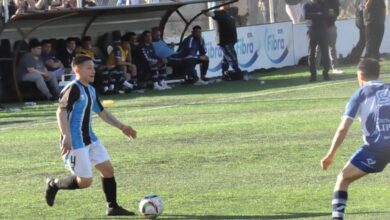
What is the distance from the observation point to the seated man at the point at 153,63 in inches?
1136

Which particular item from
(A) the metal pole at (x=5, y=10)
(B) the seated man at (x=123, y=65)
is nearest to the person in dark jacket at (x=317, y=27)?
(B) the seated man at (x=123, y=65)

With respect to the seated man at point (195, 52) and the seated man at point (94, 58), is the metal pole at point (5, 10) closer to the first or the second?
the seated man at point (94, 58)

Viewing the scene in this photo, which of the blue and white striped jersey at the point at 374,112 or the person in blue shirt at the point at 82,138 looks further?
the person in blue shirt at the point at 82,138

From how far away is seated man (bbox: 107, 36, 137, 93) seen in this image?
27.7m

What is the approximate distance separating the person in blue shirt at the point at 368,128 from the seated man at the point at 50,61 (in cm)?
1781

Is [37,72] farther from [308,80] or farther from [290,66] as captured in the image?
[290,66]

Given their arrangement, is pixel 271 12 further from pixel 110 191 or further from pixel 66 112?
pixel 66 112

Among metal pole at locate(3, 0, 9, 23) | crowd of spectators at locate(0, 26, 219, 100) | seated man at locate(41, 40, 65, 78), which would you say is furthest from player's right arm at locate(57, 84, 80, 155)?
seated man at locate(41, 40, 65, 78)

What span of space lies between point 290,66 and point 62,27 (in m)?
7.89

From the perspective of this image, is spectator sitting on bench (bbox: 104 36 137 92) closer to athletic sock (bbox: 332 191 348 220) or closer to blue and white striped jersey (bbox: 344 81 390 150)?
athletic sock (bbox: 332 191 348 220)

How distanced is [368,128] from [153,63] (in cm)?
1939

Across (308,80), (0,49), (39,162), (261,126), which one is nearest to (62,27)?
(0,49)

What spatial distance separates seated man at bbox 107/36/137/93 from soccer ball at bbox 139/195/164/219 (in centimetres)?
1656

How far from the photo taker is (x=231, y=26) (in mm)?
29969
